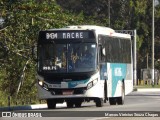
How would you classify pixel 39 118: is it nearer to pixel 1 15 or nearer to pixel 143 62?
pixel 1 15

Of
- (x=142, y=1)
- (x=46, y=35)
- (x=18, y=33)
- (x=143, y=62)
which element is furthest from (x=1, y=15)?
(x=143, y=62)

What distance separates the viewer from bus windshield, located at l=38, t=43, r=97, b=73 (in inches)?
1186

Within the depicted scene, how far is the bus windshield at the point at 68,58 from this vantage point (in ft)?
98.8

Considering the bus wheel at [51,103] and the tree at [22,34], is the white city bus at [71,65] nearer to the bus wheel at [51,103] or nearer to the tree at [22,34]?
the bus wheel at [51,103]

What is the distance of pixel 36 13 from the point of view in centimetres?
3681

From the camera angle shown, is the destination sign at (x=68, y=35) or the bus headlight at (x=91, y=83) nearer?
the bus headlight at (x=91, y=83)

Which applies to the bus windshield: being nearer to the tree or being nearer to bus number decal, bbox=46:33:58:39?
bus number decal, bbox=46:33:58:39

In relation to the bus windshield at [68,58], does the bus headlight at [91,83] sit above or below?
below

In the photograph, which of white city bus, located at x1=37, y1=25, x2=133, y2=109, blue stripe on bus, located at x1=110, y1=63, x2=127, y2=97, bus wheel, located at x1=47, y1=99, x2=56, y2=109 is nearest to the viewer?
white city bus, located at x1=37, y1=25, x2=133, y2=109

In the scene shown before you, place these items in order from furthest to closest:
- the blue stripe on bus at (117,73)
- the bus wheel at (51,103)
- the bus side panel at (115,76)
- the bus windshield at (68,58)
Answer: the blue stripe on bus at (117,73) → the bus side panel at (115,76) → the bus wheel at (51,103) → the bus windshield at (68,58)

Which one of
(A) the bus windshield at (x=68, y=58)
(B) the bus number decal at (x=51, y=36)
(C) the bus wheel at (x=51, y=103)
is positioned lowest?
(C) the bus wheel at (x=51, y=103)

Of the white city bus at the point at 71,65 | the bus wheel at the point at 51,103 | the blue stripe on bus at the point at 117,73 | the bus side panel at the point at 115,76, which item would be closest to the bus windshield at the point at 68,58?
the white city bus at the point at 71,65

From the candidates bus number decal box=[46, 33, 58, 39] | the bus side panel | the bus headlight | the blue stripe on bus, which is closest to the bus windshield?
bus number decal box=[46, 33, 58, 39]

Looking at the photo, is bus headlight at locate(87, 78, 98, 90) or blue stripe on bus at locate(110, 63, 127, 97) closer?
bus headlight at locate(87, 78, 98, 90)
